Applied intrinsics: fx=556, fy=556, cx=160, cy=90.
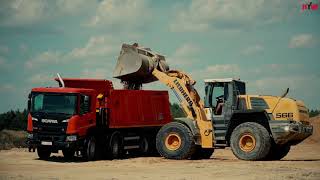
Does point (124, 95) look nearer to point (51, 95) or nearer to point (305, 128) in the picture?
point (51, 95)

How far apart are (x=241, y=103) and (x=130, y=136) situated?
546 centimetres

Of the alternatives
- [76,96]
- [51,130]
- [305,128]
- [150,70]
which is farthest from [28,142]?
[305,128]

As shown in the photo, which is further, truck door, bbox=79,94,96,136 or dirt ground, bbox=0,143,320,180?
truck door, bbox=79,94,96,136

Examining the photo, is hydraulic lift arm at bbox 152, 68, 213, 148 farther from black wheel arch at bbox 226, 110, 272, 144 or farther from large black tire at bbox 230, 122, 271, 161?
large black tire at bbox 230, 122, 271, 161

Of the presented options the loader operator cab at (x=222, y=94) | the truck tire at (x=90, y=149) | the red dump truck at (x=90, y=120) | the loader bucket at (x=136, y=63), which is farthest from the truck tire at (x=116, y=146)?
the loader operator cab at (x=222, y=94)

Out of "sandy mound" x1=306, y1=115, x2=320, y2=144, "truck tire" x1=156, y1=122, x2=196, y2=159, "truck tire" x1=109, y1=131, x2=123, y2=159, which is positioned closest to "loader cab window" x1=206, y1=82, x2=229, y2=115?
"truck tire" x1=156, y1=122, x2=196, y2=159

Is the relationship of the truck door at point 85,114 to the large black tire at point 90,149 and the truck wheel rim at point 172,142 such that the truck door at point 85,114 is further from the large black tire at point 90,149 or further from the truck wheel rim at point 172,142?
the truck wheel rim at point 172,142

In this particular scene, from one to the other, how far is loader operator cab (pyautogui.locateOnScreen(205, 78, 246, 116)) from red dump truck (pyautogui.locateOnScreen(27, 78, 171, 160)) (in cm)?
385

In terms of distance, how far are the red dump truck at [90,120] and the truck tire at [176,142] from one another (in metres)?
2.14

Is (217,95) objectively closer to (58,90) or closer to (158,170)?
(158,170)

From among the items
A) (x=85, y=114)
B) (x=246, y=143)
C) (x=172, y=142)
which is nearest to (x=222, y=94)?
(x=246, y=143)

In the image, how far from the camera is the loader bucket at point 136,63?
911 inches

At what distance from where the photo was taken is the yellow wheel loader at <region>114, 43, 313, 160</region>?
67.1ft

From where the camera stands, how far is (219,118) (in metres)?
21.7
